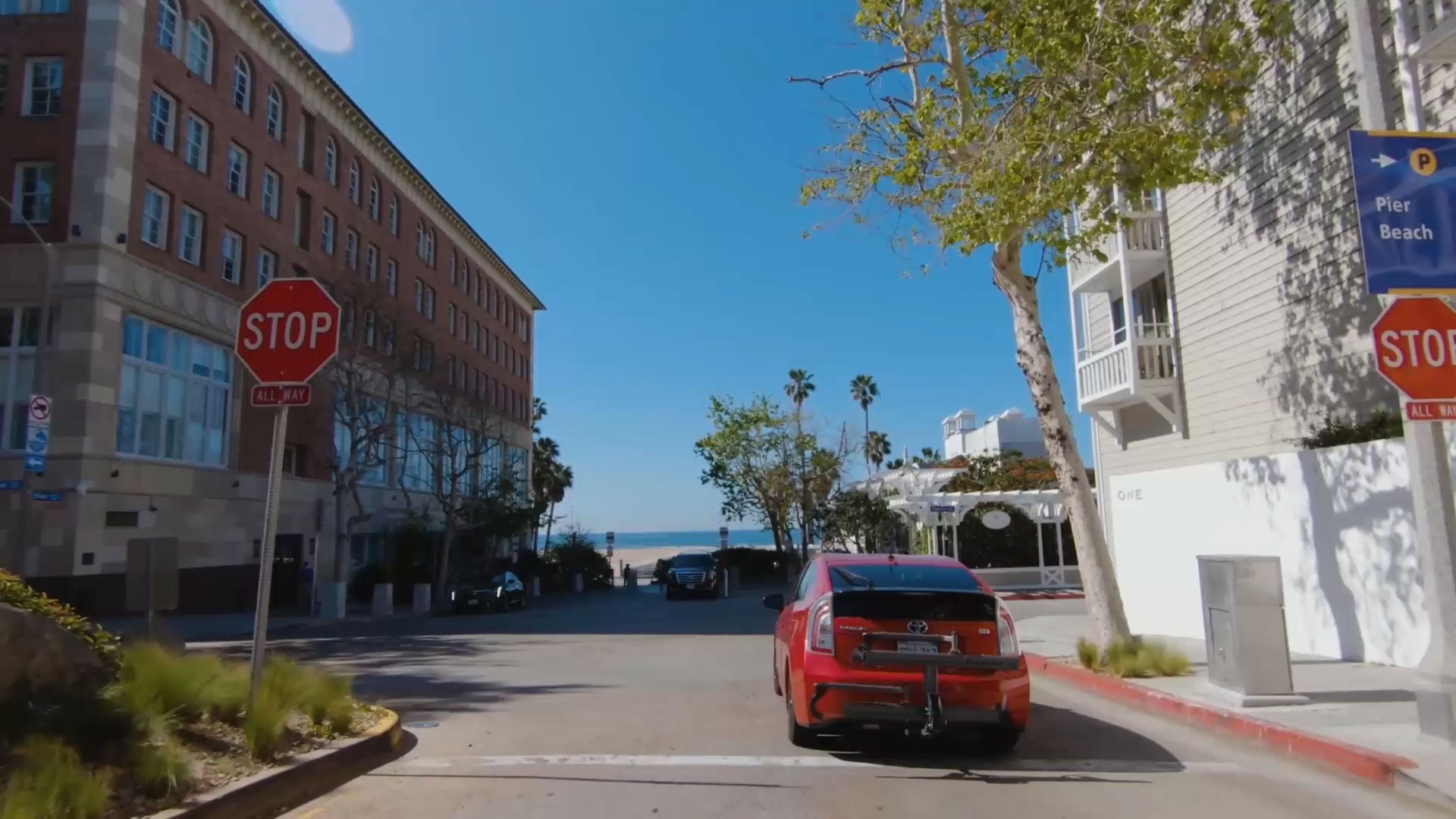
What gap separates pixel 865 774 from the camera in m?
7.04

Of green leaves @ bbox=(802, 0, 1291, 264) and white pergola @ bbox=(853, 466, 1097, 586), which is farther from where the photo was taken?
white pergola @ bbox=(853, 466, 1097, 586)

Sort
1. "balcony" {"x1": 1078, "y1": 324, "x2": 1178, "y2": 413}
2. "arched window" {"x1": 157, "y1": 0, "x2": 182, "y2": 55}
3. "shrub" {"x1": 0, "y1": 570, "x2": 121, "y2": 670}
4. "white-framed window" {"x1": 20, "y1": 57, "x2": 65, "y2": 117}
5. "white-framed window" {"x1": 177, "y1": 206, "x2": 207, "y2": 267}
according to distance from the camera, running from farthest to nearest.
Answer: "white-framed window" {"x1": 177, "y1": 206, "x2": 207, "y2": 267}, "arched window" {"x1": 157, "y1": 0, "x2": 182, "y2": 55}, "white-framed window" {"x1": 20, "y1": 57, "x2": 65, "y2": 117}, "balcony" {"x1": 1078, "y1": 324, "x2": 1178, "y2": 413}, "shrub" {"x1": 0, "y1": 570, "x2": 121, "y2": 670}

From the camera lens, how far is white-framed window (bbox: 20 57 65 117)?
2639cm

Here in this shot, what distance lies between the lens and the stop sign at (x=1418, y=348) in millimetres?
7492

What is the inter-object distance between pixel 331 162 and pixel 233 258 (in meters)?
8.83

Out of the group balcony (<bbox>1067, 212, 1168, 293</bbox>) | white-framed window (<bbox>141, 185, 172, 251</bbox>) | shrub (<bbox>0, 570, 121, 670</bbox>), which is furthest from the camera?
white-framed window (<bbox>141, 185, 172, 251</bbox>)

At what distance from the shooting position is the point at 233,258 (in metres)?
32.0

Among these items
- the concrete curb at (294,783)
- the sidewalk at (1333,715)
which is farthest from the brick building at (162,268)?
the sidewalk at (1333,715)

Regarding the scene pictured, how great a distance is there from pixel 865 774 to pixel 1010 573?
2575 cm

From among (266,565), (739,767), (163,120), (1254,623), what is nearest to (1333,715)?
(1254,623)

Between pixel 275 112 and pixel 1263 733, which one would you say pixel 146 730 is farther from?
pixel 275 112

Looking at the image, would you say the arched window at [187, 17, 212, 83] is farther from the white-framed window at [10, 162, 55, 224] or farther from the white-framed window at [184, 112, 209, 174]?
the white-framed window at [10, 162, 55, 224]

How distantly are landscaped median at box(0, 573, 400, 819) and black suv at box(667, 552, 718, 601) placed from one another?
29652mm

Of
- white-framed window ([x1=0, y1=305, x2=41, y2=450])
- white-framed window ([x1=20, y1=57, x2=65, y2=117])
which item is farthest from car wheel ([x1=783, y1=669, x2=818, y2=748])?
white-framed window ([x1=20, y1=57, x2=65, y2=117])
